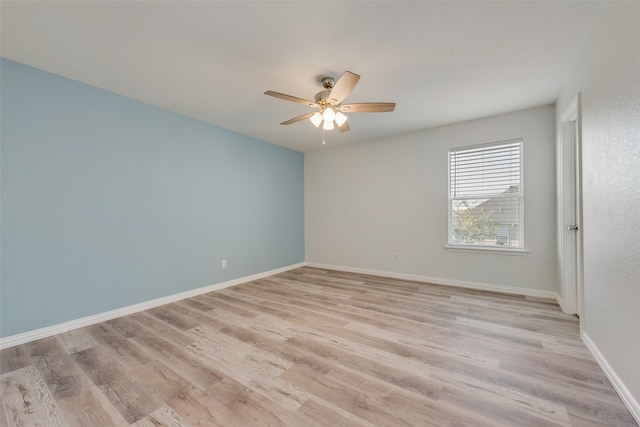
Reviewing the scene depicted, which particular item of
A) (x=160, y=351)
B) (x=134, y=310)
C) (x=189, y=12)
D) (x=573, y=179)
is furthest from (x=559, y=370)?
(x=134, y=310)

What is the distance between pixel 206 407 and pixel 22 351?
1.92 meters

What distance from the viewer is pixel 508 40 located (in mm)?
2021

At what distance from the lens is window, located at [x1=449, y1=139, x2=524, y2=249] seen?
11.7ft

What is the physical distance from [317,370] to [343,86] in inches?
86.7

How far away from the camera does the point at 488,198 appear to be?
12.3ft

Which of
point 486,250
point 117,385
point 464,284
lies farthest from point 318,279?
point 117,385

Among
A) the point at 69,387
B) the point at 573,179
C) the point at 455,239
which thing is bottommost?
the point at 69,387

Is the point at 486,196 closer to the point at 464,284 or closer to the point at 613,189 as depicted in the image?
the point at 464,284

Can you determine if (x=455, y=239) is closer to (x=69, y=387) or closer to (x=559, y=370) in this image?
(x=559, y=370)

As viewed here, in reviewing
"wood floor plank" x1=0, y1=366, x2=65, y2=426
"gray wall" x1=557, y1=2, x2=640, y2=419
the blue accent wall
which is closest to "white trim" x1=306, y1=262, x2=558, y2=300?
"gray wall" x1=557, y1=2, x2=640, y2=419

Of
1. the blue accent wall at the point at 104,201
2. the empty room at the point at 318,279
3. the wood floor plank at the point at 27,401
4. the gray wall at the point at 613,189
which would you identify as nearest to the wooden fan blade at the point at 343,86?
the empty room at the point at 318,279

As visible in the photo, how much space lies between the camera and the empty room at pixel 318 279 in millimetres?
1582

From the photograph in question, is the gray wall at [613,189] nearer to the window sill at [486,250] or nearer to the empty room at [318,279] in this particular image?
the empty room at [318,279]

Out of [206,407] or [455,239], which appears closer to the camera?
[206,407]
